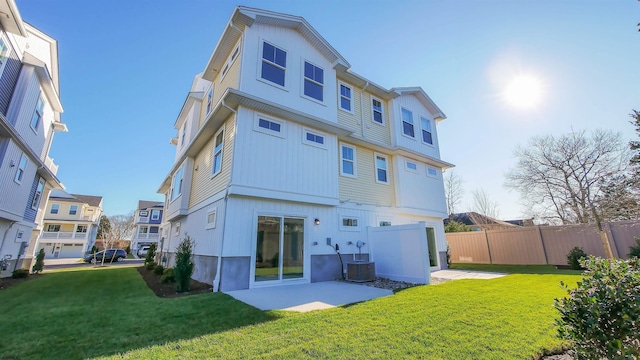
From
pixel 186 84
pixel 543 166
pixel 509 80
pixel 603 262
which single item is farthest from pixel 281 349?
pixel 543 166

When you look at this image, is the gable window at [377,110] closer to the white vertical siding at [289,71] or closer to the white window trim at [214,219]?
the white vertical siding at [289,71]

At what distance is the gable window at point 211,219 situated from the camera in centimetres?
818

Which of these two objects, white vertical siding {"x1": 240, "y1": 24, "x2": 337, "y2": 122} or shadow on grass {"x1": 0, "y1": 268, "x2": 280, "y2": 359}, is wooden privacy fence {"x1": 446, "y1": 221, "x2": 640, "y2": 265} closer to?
white vertical siding {"x1": 240, "y1": 24, "x2": 337, "y2": 122}

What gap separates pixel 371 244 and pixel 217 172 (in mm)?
6447

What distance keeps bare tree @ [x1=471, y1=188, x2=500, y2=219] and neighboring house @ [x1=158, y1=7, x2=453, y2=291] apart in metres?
16.9

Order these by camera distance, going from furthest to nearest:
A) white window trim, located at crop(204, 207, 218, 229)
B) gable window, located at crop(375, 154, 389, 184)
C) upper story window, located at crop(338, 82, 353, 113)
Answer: gable window, located at crop(375, 154, 389, 184)
upper story window, located at crop(338, 82, 353, 113)
white window trim, located at crop(204, 207, 218, 229)

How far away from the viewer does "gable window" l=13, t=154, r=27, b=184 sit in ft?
37.0

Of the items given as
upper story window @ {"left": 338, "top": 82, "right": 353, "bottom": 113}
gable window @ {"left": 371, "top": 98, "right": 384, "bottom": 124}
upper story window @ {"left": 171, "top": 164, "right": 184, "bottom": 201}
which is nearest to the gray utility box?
upper story window @ {"left": 338, "top": 82, "right": 353, "bottom": 113}

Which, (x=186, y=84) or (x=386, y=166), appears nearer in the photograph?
(x=386, y=166)

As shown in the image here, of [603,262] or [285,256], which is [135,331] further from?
[603,262]

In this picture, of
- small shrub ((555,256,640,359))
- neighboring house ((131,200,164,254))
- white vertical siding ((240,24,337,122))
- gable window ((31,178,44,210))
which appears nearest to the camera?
small shrub ((555,256,640,359))

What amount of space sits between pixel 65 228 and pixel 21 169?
92.7 ft

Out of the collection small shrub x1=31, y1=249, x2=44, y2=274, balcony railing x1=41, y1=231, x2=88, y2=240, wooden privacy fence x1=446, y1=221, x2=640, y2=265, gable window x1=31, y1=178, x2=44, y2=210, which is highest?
gable window x1=31, y1=178, x2=44, y2=210

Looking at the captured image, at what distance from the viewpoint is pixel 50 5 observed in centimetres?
855
